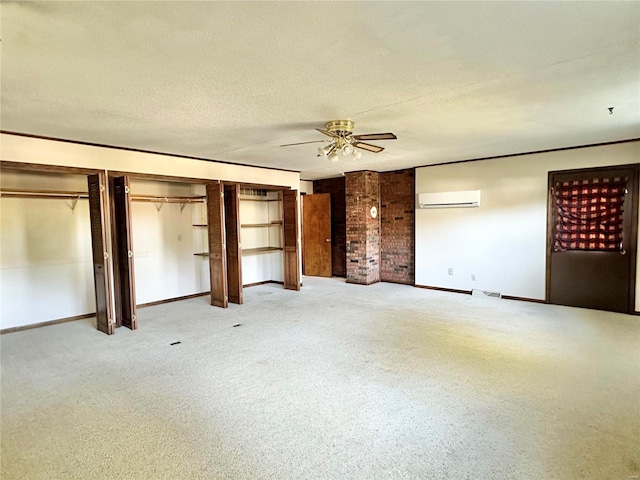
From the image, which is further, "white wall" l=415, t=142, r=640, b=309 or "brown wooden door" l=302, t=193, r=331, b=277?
"brown wooden door" l=302, t=193, r=331, b=277

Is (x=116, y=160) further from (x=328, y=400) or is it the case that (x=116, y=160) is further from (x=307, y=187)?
(x=307, y=187)

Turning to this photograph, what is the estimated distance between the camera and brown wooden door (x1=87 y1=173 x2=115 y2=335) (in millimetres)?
4422

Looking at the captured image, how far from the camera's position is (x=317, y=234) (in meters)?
8.77

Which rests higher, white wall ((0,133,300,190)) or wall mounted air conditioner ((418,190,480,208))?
white wall ((0,133,300,190))

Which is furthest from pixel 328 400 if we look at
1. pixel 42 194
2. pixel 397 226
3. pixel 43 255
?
pixel 397 226

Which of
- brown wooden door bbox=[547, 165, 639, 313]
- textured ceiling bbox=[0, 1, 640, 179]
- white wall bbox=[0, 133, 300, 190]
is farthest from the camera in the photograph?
brown wooden door bbox=[547, 165, 639, 313]

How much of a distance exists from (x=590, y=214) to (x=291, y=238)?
16.3ft

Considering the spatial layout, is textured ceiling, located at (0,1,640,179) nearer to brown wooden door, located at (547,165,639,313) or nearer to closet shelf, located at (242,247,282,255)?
brown wooden door, located at (547,165,639,313)

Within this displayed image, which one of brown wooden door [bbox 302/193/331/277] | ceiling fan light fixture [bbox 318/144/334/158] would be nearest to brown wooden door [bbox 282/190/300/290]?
brown wooden door [bbox 302/193/331/277]

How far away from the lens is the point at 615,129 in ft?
14.1

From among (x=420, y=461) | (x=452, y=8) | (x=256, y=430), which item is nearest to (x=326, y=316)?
(x=256, y=430)

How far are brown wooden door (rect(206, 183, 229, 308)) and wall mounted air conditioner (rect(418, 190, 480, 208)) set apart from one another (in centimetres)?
383

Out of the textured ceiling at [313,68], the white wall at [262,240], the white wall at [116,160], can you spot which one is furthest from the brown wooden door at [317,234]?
the textured ceiling at [313,68]

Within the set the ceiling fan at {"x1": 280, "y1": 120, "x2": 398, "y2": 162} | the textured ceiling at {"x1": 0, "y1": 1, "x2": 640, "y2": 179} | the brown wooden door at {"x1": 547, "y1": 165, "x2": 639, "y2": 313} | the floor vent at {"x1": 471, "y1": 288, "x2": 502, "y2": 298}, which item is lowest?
the floor vent at {"x1": 471, "y1": 288, "x2": 502, "y2": 298}
